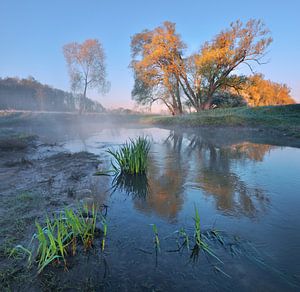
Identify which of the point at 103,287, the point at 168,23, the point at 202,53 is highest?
the point at 168,23

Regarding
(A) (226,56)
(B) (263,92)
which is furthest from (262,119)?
(B) (263,92)

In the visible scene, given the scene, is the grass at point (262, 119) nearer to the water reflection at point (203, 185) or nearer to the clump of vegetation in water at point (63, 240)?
the water reflection at point (203, 185)

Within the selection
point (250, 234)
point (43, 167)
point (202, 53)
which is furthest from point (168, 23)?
point (250, 234)

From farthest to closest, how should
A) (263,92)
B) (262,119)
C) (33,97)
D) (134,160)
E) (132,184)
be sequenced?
(263,92)
(33,97)
(262,119)
(134,160)
(132,184)

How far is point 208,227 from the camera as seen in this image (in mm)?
2322

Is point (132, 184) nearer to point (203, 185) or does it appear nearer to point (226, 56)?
point (203, 185)

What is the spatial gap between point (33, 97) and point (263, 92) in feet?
138

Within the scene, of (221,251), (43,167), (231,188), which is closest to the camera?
(221,251)

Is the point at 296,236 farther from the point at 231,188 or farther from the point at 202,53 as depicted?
the point at 202,53

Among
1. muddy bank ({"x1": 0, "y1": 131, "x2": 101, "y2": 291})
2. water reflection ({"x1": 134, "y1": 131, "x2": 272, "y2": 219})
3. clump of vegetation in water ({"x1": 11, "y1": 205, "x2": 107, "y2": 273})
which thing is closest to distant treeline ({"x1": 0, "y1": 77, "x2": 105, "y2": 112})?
muddy bank ({"x1": 0, "y1": 131, "x2": 101, "y2": 291})

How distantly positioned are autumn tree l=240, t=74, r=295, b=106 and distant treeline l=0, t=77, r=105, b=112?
2152 centimetres

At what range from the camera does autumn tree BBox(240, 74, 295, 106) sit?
70.5ft

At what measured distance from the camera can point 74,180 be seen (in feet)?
13.0

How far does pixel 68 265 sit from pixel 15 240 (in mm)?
692
